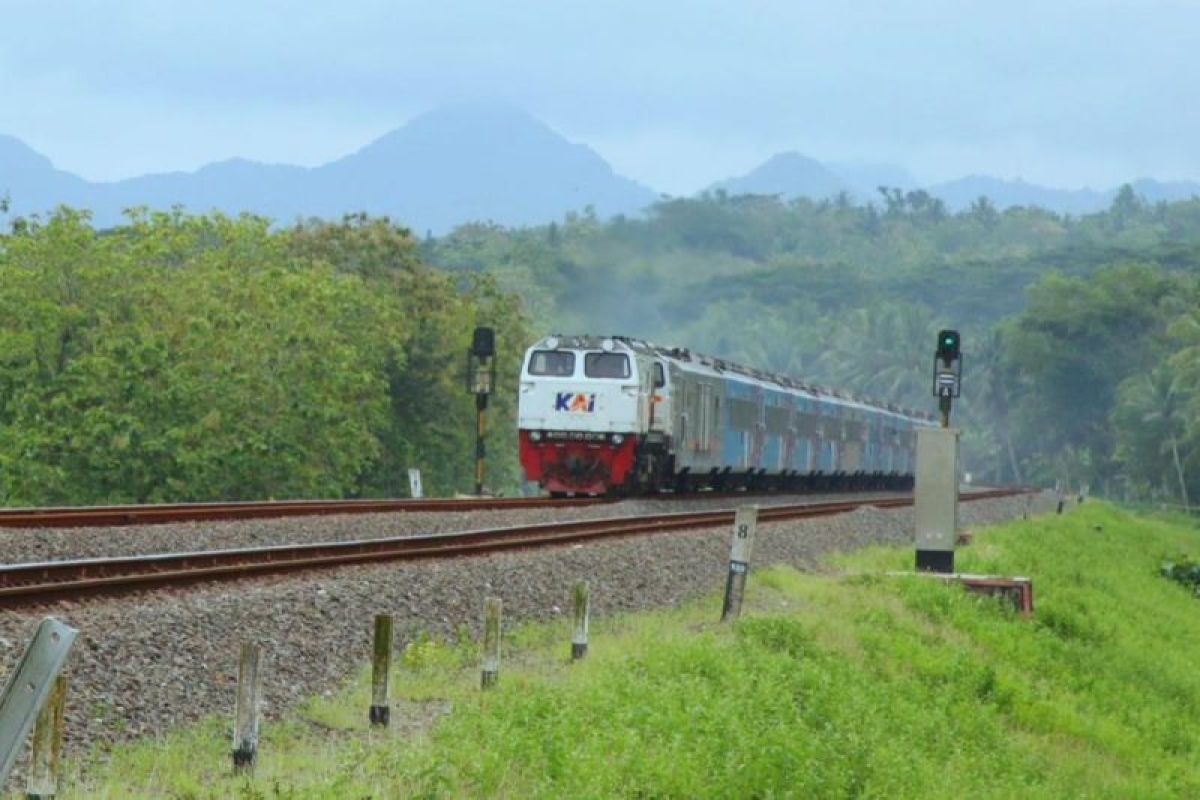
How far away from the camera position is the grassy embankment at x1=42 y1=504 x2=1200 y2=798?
10359mm

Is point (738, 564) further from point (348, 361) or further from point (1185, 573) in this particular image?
point (348, 361)

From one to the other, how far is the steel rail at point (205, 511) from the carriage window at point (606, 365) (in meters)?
4.25

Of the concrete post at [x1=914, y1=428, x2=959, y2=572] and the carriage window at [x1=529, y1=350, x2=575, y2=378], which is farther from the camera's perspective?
the carriage window at [x1=529, y1=350, x2=575, y2=378]

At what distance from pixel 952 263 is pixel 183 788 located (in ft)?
625

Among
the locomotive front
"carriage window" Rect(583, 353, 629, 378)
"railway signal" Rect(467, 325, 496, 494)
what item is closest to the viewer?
the locomotive front

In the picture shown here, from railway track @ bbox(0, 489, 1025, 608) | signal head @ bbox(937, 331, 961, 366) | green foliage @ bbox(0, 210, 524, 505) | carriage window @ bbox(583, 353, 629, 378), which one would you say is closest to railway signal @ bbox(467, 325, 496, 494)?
carriage window @ bbox(583, 353, 629, 378)

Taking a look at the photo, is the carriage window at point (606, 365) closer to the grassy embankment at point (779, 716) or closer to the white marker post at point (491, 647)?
the grassy embankment at point (779, 716)

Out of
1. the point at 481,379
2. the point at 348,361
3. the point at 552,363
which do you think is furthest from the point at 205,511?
the point at 348,361

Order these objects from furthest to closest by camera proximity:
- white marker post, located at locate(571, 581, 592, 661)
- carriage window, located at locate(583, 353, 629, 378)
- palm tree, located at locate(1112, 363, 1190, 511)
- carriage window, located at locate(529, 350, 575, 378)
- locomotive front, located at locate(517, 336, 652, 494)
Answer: palm tree, located at locate(1112, 363, 1190, 511)
carriage window, located at locate(529, 350, 575, 378)
carriage window, located at locate(583, 353, 629, 378)
locomotive front, located at locate(517, 336, 652, 494)
white marker post, located at locate(571, 581, 592, 661)

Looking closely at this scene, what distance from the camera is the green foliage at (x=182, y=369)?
5053 centimetres

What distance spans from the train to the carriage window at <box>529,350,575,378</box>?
18mm

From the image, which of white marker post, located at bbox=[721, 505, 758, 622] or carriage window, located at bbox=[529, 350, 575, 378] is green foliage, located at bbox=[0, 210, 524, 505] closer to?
carriage window, located at bbox=[529, 350, 575, 378]

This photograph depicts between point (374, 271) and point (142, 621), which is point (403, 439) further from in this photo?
point (142, 621)

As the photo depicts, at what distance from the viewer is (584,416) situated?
3791cm
